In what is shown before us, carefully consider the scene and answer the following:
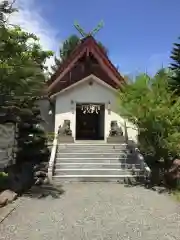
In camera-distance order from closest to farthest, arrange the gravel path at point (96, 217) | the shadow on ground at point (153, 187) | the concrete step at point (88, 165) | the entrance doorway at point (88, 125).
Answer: the gravel path at point (96, 217)
the shadow on ground at point (153, 187)
the concrete step at point (88, 165)
the entrance doorway at point (88, 125)

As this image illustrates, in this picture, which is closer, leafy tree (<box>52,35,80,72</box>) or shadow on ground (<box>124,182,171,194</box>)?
shadow on ground (<box>124,182,171,194</box>)

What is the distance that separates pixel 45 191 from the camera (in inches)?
446

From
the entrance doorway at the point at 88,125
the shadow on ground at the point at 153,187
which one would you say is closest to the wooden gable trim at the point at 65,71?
the entrance doorway at the point at 88,125

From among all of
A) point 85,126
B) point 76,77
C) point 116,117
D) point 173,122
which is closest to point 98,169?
point 173,122

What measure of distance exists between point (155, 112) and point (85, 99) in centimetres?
776

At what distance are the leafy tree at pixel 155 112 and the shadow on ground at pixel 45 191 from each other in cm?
411

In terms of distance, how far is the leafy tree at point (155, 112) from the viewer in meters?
12.7

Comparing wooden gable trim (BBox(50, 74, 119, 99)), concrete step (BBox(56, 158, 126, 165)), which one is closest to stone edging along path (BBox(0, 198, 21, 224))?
concrete step (BBox(56, 158, 126, 165))

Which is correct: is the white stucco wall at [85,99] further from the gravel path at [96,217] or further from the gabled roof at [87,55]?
the gravel path at [96,217]

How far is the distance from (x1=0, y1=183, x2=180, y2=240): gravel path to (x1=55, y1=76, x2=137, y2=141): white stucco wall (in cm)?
865

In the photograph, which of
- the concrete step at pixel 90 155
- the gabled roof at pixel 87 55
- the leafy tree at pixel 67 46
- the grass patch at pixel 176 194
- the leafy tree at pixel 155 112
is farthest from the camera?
the leafy tree at pixel 67 46

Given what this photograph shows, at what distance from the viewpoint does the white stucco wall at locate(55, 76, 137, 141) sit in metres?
19.6

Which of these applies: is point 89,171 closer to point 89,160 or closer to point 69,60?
point 89,160

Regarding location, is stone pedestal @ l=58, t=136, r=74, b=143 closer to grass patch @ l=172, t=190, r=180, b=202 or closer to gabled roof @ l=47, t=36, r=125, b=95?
gabled roof @ l=47, t=36, r=125, b=95
